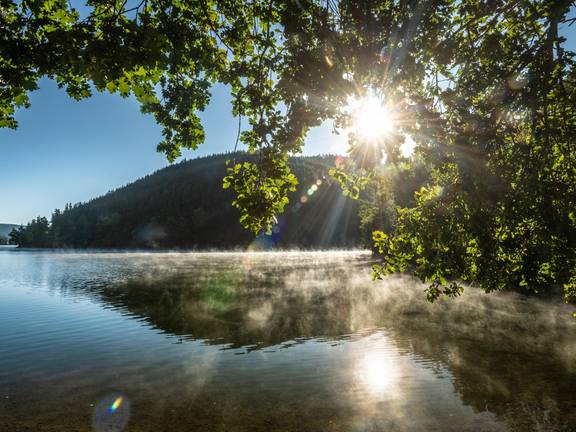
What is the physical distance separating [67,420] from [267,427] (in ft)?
19.1

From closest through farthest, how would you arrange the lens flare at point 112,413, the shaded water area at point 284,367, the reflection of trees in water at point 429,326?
the lens flare at point 112,413 → the shaded water area at point 284,367 → the reflection of trees in water at point 429,326

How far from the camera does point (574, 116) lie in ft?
28.4

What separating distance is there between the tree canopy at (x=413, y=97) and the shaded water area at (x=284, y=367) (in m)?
4.43

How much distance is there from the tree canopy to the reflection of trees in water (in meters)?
4.73

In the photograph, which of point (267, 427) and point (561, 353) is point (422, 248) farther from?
point (561, 353)

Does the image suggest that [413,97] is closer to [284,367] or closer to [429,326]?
[284,367]

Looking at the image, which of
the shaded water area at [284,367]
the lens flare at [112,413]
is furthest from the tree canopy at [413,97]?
the lens flare at [112,413]

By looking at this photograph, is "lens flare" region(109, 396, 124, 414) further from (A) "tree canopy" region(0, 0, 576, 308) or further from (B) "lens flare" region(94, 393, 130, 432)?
(A) "tree canopy" region(0, 0, 576, 308)

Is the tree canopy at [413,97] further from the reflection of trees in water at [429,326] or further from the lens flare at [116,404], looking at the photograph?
the lens flare at [116,404]

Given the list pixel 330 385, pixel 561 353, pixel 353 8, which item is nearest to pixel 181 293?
pixel 330 385

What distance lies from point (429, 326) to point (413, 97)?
18.0m

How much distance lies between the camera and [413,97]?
34.5ft

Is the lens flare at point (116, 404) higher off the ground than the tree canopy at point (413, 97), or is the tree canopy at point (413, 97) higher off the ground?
the tree canopy at point (413, 97)

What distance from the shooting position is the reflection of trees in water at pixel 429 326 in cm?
1339
